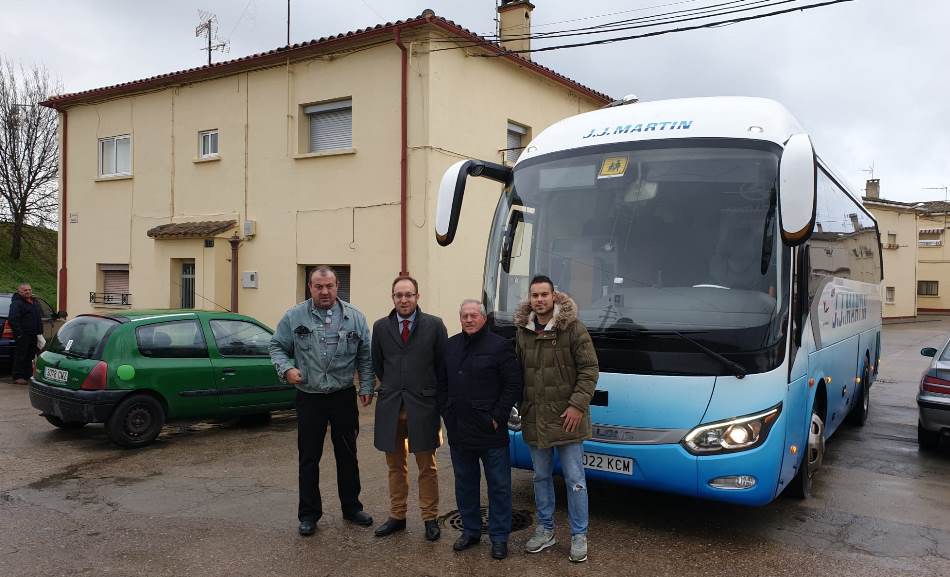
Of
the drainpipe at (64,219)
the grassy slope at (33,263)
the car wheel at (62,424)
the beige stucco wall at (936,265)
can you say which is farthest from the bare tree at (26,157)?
the beige stucco wall at (936,265)

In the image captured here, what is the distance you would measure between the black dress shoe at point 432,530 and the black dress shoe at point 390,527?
0.73 feet

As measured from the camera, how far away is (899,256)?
120ft

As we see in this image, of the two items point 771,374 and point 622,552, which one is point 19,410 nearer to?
point 622,552

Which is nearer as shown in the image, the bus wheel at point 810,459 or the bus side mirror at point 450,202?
the bus wheel at point 810,459

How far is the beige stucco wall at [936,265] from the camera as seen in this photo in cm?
4347

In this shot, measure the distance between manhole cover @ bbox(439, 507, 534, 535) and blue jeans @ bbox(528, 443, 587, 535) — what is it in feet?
1.80

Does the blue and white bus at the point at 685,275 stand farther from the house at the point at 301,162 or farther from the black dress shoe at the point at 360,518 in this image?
the house at the point at 301,162

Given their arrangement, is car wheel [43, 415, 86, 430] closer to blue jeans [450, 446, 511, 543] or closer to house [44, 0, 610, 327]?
house [44, 0, 610, 327]

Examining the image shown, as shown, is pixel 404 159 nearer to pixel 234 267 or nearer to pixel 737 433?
pixel 234 267

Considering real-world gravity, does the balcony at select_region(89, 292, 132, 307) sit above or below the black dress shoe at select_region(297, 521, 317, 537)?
above

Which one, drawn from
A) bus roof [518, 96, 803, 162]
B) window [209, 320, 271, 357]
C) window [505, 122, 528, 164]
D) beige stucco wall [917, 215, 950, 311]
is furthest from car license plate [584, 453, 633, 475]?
beige stucco wall [917, 215, 950, 311]

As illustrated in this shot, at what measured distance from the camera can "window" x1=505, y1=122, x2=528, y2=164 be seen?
1416 cm

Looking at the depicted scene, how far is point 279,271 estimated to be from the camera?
13.9 meters

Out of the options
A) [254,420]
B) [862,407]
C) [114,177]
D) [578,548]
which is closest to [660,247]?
[578,548]
